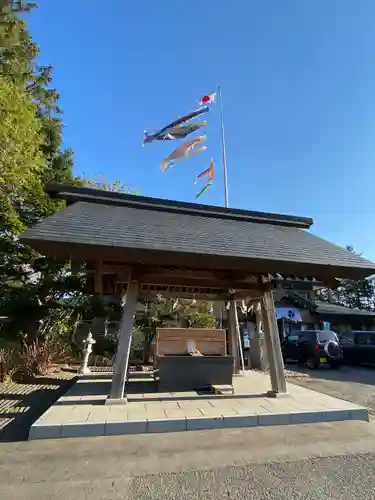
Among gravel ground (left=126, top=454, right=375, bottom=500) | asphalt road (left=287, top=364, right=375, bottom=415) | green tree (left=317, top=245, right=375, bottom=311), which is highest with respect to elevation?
green tree (left=317, top=245, right=375, bottom=311)

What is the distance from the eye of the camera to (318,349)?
499 inches

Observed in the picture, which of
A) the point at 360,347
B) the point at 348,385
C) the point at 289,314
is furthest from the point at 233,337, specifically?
the point at 289,314

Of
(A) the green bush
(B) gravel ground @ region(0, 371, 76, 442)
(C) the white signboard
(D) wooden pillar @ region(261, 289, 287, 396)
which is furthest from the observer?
(C) the white signboard

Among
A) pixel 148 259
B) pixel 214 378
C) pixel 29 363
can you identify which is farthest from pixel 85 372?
pixel 148 259

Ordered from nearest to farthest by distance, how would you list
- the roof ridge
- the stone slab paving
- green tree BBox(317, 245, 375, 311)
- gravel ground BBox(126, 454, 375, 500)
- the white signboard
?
gravel ground BBox(126, 454, 375, 500) < the stone slab paving < the roof ridge < the white signboard < green tree BBox(317, 245, 375, 311)

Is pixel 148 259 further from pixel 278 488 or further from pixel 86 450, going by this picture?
pixel 278 488

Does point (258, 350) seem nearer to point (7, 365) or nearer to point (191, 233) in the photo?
point (191, 233)

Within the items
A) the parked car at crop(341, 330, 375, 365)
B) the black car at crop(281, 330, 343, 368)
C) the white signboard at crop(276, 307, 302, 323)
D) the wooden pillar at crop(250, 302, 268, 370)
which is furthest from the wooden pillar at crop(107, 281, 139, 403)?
the white signboard at crop(276, 307, 302, 323)

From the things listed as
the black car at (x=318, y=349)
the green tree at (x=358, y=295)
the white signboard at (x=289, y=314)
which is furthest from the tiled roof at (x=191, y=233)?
the green tree at (x=358, y=295)

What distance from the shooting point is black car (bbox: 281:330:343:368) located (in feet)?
41.4

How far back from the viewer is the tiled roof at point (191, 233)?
16.4 feet

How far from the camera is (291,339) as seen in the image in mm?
14797

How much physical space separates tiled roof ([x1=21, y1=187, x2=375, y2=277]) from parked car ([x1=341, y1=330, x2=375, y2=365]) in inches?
333

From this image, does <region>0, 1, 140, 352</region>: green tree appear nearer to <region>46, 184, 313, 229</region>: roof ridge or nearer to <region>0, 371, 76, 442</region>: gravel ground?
<region>46, 184, 313, 229</region>: roof ridge
